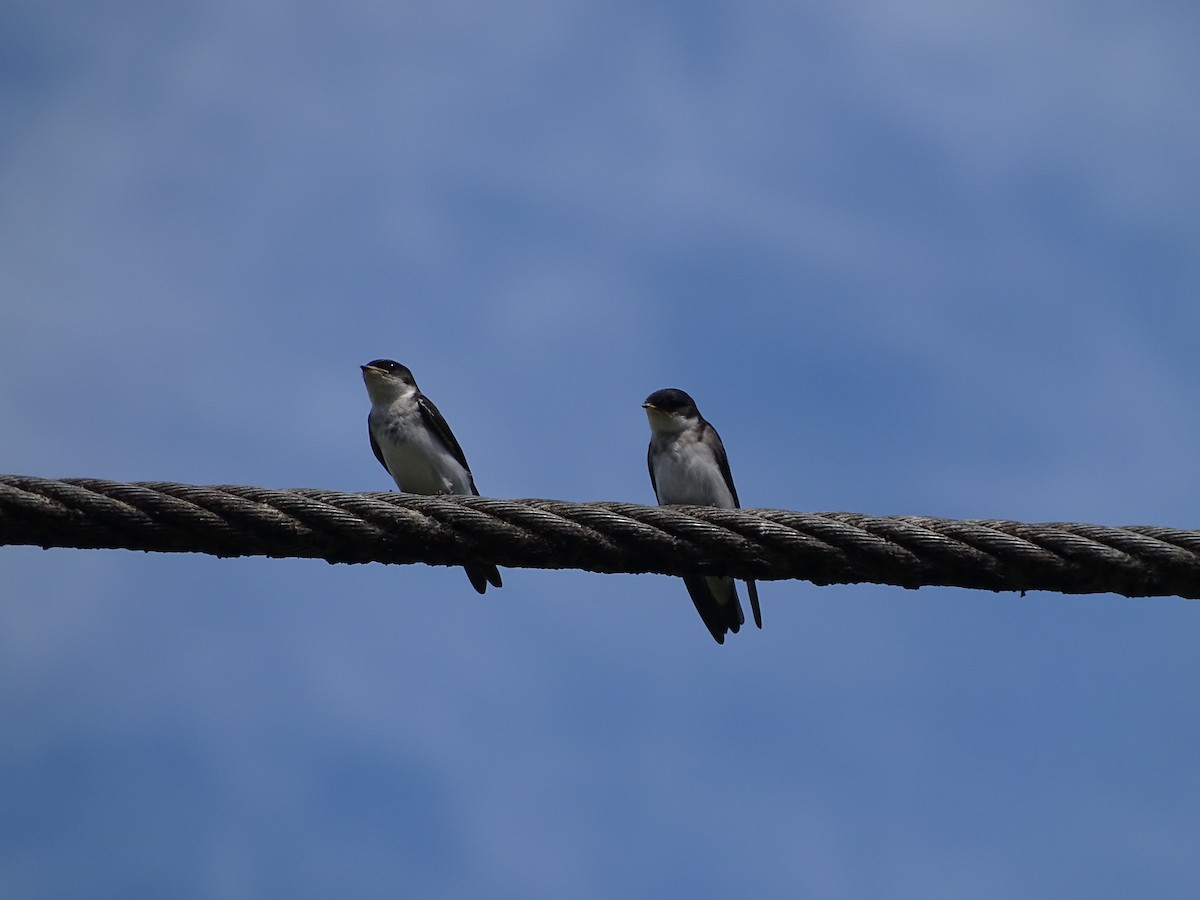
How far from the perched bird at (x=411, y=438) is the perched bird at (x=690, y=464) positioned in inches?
47.4

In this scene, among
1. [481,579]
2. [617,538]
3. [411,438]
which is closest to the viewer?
[617,538]

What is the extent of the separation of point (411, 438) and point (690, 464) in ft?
5.54

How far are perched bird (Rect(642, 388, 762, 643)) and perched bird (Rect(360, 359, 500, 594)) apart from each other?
120cm

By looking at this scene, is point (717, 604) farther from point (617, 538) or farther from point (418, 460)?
point (617, 538)

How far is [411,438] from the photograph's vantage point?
28.3 feet

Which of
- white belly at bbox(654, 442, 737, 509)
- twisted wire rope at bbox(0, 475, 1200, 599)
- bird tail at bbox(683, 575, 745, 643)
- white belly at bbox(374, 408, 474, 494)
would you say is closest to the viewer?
twisted wire rope at bbox(0, 475, 1200, 599)

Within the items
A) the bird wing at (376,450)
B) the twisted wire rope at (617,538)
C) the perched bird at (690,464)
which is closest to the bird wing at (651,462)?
the perched bird at (690,464)

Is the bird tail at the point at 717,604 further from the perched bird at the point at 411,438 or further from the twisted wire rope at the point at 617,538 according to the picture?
the twisted wire rope at the point at 617,538

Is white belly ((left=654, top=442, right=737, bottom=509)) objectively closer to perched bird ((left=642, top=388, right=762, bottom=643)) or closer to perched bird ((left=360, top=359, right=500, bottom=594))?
perched bird ((left=642, top=388, right=762, bottom=643))

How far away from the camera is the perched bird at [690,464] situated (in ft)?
26.1

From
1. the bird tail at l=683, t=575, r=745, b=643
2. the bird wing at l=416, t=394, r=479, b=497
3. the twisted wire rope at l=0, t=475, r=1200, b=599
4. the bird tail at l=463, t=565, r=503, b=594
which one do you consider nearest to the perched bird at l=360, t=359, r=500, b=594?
the bird wing at l=416, t=394, r=479, b=497

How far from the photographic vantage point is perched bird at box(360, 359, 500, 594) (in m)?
8.64

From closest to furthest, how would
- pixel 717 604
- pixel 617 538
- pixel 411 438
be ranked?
pixel 617 538 → pixel 717 604 → pixel 411 438

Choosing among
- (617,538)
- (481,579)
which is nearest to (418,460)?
Result: (481,579)
